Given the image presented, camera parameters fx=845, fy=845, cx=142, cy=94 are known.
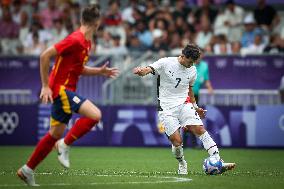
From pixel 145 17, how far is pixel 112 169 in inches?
471

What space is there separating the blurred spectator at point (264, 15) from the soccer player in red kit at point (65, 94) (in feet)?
47.3

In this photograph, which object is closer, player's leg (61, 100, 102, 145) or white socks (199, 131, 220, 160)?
player's leg (61, 100, 102, 145)

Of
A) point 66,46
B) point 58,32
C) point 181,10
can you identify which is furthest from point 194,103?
point 58,32

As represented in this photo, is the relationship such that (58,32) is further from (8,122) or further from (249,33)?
(249,33)

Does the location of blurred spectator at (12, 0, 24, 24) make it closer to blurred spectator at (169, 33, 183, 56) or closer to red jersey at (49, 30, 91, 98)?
blurred spectator at (169, 33, 183, 56)

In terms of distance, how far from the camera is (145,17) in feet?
86.1

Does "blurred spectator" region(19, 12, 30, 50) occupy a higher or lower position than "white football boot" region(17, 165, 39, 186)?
higher

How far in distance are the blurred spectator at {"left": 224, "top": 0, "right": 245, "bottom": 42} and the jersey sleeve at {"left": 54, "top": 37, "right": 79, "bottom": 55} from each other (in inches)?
555

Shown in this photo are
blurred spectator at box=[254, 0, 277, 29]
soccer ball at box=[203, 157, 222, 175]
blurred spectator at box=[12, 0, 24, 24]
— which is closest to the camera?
soccer ball at box=[203, 157, 222, 175]

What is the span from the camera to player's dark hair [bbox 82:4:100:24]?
11.7 m

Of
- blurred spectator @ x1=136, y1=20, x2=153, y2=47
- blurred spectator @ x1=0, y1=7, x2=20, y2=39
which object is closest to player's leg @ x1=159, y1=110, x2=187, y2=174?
blurred spectator @ x1=136, y1=20, x2=153, y2=47

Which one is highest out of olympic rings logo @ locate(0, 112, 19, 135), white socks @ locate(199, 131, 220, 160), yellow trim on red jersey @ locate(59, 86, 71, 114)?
yellow trim on red jersey @ locate(59, 86, 71, 114)

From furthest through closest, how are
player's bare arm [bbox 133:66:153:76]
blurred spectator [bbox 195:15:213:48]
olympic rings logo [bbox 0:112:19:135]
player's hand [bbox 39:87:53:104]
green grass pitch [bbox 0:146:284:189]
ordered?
blurred spectator [bbox 195:15:213:48] → olympic rings logo [bbox 0:112:19:135] → player's bare arm [bbox 133:66:153:76] → green grass pitch [bbox 0:146:284:189] → player's hand [bbox 39:87:53:104]

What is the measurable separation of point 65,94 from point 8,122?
12265 mm
